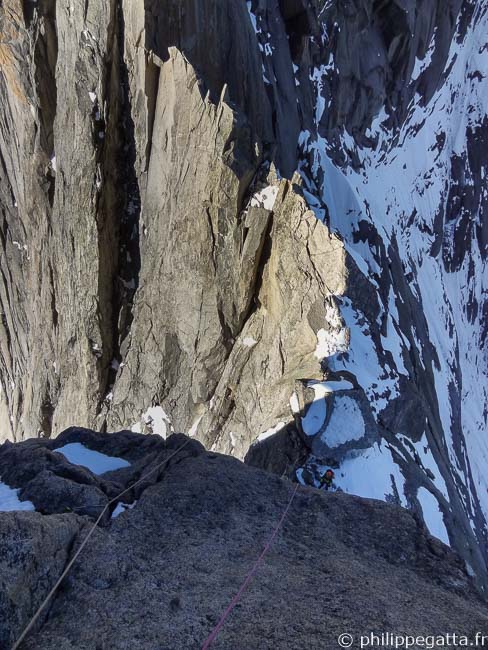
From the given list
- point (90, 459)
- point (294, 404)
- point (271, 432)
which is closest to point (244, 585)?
point (90, 459)

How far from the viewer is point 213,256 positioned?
14734mm

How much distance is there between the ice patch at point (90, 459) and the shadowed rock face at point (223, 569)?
34.9 inches

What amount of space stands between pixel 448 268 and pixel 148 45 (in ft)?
69.6

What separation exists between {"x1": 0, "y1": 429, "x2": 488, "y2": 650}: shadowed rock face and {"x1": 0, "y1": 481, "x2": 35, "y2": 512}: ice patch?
211 millimetres

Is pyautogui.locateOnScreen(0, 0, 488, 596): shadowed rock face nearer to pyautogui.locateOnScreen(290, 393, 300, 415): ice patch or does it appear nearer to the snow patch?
pyautogui.locateOnScreen(290, 393, 300, 415): ice patch

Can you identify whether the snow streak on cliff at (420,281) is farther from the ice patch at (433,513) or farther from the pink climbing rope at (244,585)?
the pink climbing rope at (244,585)

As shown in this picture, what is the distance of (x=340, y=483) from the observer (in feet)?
33.3

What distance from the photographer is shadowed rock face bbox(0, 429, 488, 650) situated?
14.3 ft

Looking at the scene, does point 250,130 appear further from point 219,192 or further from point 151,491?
point 151,491

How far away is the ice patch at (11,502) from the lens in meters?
5.95

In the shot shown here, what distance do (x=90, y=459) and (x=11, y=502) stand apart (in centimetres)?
246

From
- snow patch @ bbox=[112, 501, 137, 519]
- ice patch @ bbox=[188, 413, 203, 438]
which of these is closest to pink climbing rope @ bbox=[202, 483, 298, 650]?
snow patch @ bbox=[112, 501, 137, 519]

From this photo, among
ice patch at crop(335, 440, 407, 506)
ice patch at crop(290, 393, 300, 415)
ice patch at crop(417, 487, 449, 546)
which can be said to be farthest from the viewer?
ice patch at crop(290, 393, 300, 415)

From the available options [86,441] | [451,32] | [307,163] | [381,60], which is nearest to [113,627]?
[86,441]
